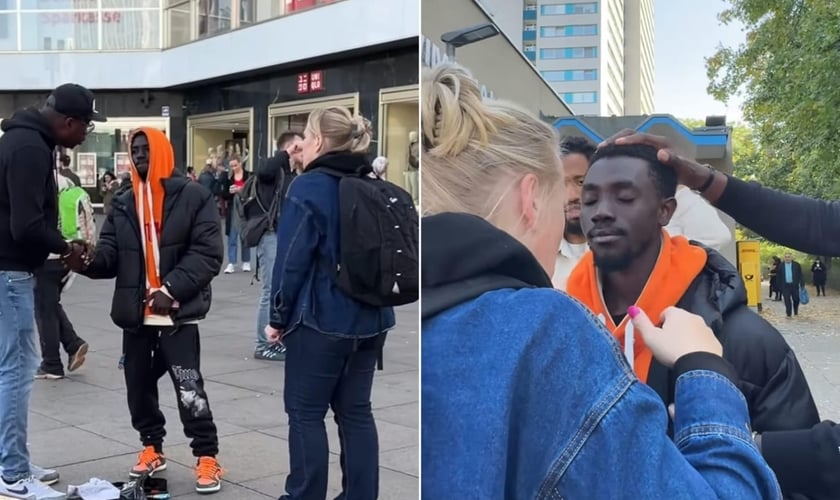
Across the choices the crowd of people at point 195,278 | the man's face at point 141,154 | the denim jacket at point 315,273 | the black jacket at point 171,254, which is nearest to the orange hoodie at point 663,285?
the crowd of people at point 195,278

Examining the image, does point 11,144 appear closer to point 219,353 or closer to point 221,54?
point 219,353

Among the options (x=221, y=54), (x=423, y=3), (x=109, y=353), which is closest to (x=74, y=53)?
(x=221, y=54)

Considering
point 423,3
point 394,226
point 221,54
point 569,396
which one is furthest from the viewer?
point 221,54

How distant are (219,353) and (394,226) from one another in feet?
14.5

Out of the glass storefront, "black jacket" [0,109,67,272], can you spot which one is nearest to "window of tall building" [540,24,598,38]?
"black jacket" [0,109,67,272]

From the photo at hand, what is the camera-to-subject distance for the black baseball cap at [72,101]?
4125 mm

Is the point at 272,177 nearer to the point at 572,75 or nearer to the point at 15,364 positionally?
the point at 15,364

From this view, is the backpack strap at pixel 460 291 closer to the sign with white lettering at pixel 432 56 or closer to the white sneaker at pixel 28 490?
the sign with white lettering at pixel 432 56

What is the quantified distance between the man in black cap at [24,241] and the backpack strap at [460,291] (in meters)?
2.89

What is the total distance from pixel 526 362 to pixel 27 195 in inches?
122

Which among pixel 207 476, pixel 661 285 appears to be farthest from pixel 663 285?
pixel 207 476

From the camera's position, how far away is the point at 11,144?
3.95 meters

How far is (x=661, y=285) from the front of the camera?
1464mm

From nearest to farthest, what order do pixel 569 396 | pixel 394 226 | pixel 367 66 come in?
pixel 569 396, pixel 394 226, pixel 367 66
